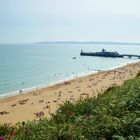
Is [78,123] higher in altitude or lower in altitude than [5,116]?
higher

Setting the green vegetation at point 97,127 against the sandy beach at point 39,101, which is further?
the sandy beach at point 39,101

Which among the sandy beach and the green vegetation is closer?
the green vegetation

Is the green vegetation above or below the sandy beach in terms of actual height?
above

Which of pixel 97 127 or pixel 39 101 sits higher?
pixel 97 127

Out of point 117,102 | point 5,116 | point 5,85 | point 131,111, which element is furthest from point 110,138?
point 5,85

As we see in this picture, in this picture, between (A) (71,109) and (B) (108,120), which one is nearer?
(B) (108,120)

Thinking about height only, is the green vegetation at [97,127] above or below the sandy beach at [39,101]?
above

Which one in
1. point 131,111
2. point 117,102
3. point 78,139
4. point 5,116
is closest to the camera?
point 78,139

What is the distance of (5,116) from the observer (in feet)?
68.2

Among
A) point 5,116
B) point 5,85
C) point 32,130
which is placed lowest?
point 5,85

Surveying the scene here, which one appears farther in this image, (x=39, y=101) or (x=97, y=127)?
(x=39, y=101)

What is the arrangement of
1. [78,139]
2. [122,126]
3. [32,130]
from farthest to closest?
1. [32,130]
2. [122,126]
3. [78,139]

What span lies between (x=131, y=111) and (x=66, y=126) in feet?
5.51

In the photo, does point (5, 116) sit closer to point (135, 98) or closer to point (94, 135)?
point (135, 98)
